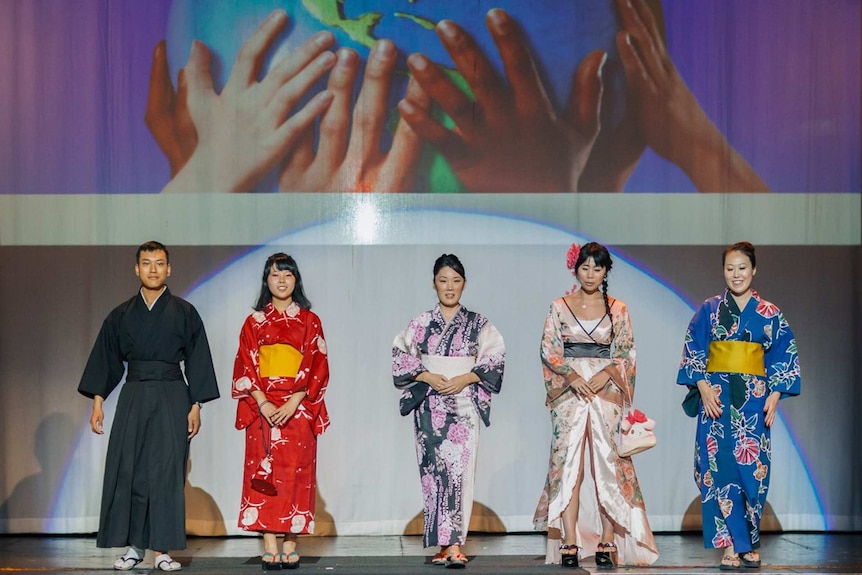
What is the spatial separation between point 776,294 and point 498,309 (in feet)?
5.49

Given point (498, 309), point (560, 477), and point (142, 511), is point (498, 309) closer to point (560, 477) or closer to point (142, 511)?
point (560, 477)

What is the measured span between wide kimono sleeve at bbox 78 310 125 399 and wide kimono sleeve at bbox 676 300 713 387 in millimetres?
2679

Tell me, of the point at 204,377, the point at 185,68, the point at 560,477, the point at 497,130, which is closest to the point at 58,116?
the point at 185,68

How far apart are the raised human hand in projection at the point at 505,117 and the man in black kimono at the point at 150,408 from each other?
6.54ft

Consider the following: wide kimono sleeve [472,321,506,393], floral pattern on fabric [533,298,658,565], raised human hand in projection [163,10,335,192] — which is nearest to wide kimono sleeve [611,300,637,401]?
floral pattern on fabric [533,298,658,565]

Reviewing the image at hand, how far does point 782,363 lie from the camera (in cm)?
511

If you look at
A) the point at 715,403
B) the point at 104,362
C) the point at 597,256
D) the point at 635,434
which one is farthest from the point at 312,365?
the point at 715,403

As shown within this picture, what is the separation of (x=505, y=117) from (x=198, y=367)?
2.41 m

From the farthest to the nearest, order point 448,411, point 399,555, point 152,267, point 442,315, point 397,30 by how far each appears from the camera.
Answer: point 397,30
point 399,555
point 442,315
point 448,411
point 152,267

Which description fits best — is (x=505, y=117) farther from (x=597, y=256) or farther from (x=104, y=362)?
(x=104, y=362)

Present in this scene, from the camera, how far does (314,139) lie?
6.49 m

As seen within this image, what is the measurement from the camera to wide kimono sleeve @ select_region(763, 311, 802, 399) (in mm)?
5094

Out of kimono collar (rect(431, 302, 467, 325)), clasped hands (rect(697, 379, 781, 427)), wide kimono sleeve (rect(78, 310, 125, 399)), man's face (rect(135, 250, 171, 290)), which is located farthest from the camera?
kimono collar (rect(431, 302, 467, 325))

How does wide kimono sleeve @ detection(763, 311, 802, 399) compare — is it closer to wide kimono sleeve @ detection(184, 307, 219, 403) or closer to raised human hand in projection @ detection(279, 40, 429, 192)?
raised human hand in projection @ detection(279, 40, 429, 192)
